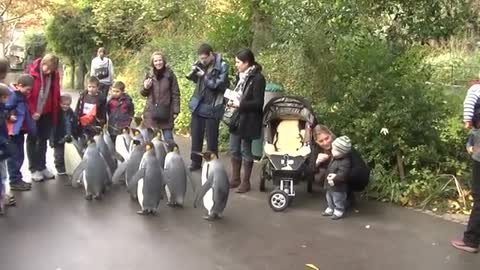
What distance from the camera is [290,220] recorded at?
267 inches

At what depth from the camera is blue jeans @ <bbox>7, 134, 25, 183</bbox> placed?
7.46 meters

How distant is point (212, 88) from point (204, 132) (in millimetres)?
867

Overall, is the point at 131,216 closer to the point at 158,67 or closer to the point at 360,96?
the point at 158,67

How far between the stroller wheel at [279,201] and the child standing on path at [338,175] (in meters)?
0.47

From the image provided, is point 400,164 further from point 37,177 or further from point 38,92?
point 37,177

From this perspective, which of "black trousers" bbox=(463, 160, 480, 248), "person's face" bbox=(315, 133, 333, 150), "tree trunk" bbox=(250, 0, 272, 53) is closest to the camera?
"black trousers" bbox=(463, 160, 480, 248)

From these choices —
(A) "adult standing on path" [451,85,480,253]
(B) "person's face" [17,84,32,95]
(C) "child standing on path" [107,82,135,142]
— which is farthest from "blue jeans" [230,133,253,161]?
(A) "adult standing on path" [451,85,480,253]

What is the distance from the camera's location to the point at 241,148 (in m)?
7.84

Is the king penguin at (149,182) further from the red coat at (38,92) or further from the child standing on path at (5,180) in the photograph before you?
the red coat at (38,92)

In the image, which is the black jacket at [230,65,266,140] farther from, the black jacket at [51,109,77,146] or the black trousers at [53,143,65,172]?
the black trousers at [53,143,65,172]

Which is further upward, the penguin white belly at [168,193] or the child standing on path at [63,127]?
the child standing on path at [63,127]

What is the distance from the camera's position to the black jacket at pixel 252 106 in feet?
24.6

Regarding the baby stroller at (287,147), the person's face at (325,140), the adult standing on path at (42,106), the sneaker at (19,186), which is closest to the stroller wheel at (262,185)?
the baby stroller at (287,147)

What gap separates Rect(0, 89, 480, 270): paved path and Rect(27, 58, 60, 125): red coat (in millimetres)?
1119
